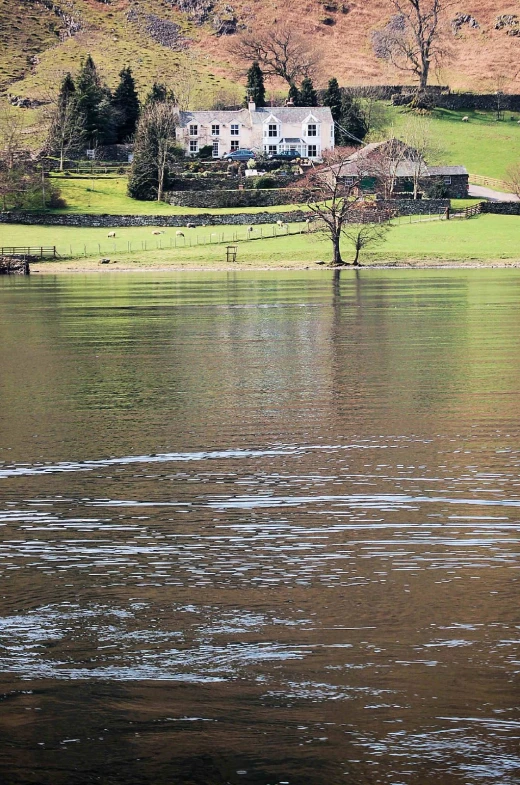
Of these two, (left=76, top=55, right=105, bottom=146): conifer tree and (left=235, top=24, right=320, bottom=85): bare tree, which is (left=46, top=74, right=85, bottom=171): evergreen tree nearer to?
(left=76, top=55, right=105, bottom=146): conifer tree

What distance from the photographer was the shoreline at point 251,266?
263 ft

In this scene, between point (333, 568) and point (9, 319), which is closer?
point (333, 568)

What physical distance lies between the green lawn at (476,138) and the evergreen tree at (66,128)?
43198mm

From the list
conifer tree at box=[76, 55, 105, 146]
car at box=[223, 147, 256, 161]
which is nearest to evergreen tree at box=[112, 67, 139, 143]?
conifer tree at box=[76, 55, 105, 146]

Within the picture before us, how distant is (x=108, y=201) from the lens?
385ft

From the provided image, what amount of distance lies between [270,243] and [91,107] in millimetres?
52846

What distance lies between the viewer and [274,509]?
13.1m

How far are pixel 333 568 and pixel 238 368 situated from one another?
1615cm

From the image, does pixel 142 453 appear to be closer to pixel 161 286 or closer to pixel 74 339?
pixel 74 339

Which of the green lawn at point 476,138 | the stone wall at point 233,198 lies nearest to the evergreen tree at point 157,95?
the stone wall at point 233,198

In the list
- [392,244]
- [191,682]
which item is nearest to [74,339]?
[191,682]

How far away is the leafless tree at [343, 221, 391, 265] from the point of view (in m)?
83.6

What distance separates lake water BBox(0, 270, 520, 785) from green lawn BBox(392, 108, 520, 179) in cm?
11922

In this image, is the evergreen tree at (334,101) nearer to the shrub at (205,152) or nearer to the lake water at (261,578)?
the shrub at (205,152)
